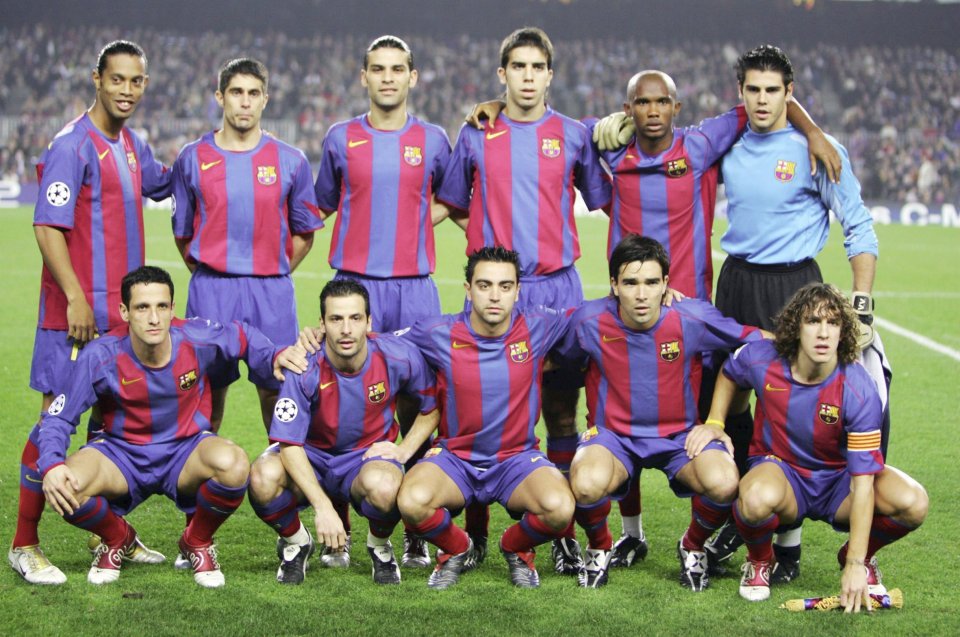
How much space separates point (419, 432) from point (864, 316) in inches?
66.5

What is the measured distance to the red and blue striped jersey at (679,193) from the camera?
187 inches

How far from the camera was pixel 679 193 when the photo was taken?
15.6 ft

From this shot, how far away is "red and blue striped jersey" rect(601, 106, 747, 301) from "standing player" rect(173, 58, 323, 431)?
1362 mm

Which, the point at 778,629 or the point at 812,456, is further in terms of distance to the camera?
the point at 812,456

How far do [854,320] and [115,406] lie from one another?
2.66m

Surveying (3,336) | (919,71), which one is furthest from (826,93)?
(3,336)

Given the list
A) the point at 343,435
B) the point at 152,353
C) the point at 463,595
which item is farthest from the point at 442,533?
the point at 152,353

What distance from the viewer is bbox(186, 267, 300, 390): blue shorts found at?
15.8 ft

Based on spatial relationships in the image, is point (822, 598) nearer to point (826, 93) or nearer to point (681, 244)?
point (681, 244)

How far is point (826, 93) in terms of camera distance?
32625mm

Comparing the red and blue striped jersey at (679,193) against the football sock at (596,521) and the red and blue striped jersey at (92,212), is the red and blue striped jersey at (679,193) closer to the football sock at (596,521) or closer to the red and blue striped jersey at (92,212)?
the football sock at (596,521)

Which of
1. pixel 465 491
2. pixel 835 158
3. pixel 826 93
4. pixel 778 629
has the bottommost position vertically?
pixel 778 629

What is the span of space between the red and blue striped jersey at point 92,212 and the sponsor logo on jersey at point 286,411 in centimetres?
85

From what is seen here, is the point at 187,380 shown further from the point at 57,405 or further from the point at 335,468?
the point at 335,468
